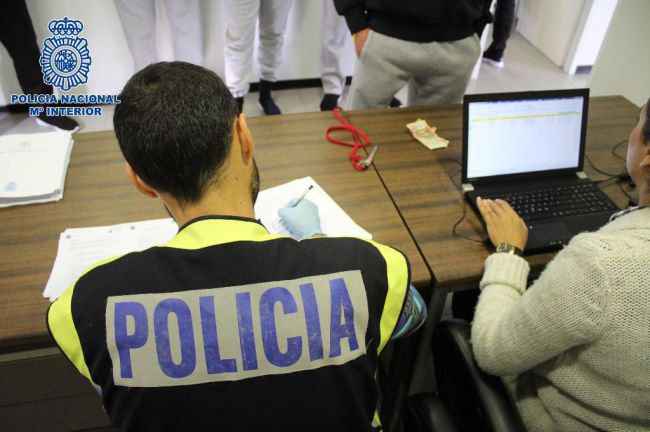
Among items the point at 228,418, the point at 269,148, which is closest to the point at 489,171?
the point at 269,148

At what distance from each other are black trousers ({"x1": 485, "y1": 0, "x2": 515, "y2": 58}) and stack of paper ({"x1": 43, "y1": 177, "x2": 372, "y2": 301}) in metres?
3.07

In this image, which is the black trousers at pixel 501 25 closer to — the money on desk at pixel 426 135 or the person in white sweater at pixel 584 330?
the money on desk at pixel 426 135

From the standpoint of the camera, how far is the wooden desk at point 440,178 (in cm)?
110

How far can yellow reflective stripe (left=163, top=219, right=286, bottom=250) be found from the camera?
662 mm

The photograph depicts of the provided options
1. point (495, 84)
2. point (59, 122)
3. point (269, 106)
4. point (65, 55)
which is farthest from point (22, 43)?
point (495, 84)

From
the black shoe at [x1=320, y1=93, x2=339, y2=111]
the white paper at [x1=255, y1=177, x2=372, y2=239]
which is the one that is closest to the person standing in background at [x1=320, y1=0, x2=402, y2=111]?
the black shoe at [x1=320, y1=93, x2=339, y2=111]

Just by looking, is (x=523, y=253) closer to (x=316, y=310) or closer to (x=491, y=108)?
(x=491, y=108)

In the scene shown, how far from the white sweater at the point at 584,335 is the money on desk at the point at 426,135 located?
0.63m

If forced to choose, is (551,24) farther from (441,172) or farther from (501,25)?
(441,172)

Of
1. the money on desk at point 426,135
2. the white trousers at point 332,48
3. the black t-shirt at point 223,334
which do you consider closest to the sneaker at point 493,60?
the white trousers at point 332,48

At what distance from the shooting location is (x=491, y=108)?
4.00 ft

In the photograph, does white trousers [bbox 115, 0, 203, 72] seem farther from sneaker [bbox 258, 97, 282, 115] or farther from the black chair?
the black chair

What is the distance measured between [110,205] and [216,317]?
2.42 feet

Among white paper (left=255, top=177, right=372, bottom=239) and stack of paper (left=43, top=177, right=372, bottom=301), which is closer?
stack of paper (left=43, top=177, right=372, bottom=301)
